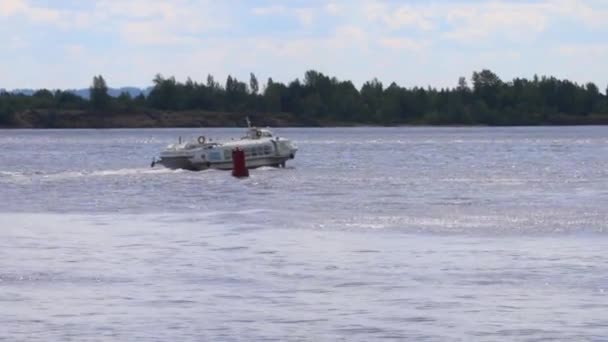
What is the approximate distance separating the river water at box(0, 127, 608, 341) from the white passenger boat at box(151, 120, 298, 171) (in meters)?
15.2

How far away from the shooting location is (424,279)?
28797mm

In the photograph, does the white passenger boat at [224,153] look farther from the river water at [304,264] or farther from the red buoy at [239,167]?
the river water at [304,264]

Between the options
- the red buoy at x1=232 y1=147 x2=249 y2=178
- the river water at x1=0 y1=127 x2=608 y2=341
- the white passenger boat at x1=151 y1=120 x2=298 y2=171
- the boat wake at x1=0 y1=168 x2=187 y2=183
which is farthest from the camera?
the white passenger boat at x1=151 y1=120 x2=298 y2=171

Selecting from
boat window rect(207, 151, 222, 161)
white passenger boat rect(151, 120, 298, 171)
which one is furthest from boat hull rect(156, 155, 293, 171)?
boat window rect(207, 151, 222, 161)

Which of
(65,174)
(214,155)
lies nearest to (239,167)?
(214,155)

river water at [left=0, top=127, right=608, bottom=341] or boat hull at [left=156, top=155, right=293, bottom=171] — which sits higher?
river water at [left=0, top=127, right=608, bottom=341]

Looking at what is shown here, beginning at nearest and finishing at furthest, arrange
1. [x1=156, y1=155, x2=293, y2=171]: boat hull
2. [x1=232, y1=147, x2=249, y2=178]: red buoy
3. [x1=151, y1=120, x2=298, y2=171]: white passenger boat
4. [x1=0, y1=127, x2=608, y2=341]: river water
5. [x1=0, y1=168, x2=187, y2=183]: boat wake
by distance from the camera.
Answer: [x1=0, y1=127, x2=608, y2=341]: river water → [x1=232, y1=147, x2=249, y2=178]: red buoy → [x1=0, y1=168, x2=187, y2=183]: boat wake → [x1=156, y1=155, x2=293, y2=171]: boat hull → [x1=151, y1=120, x2=298, y2=171]: white passenger boat

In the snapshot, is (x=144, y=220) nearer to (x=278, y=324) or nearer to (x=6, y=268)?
(x=6, y=268)

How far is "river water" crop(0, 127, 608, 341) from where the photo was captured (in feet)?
79.0

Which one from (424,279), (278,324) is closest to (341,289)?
(424,279)

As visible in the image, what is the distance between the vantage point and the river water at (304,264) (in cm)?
2409

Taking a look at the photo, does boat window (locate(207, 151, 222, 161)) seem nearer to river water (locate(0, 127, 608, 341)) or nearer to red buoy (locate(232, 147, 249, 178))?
red buoy (locate(232, 147, 249, 178))

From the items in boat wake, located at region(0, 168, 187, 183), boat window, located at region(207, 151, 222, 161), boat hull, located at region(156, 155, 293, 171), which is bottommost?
boat wake, located at region(0, 168, 187, 183)

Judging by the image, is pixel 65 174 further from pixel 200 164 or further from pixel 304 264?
pixel 304 264
